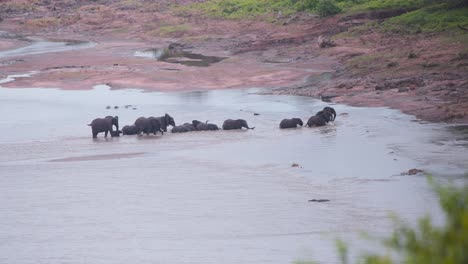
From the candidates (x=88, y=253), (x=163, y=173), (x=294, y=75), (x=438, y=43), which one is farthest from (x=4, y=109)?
(x=88, y=253)

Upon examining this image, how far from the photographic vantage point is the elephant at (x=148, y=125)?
71.4 ft

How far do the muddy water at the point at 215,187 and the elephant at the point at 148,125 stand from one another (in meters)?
0.29

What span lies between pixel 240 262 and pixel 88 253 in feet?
6.72

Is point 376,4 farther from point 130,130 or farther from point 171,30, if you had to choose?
point 130,130

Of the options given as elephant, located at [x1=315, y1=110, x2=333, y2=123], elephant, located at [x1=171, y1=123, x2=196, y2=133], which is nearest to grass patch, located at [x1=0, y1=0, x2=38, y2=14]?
elephant, located at [x1=171, y1=123, x2=196, y2=133]

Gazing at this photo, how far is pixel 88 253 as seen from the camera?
11.0 meters

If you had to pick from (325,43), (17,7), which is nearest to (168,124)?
(325,43)

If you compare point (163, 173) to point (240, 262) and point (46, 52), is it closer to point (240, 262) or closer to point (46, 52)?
point (240, 262)

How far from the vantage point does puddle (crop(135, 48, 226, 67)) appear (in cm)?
3941

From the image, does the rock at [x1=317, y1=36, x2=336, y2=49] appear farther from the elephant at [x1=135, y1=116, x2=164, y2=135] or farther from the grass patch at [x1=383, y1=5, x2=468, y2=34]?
the elephant at [x1=135, y1=116, x2=164, y2=135]

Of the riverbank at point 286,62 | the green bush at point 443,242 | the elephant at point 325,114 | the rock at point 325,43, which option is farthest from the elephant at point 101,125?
the green bush at point 443,242

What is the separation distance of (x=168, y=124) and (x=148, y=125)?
0.87 meters

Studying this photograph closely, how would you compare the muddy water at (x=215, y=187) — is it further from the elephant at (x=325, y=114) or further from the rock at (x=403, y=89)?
the rock at (x=403, y=89)

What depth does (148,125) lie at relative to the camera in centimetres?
2178
